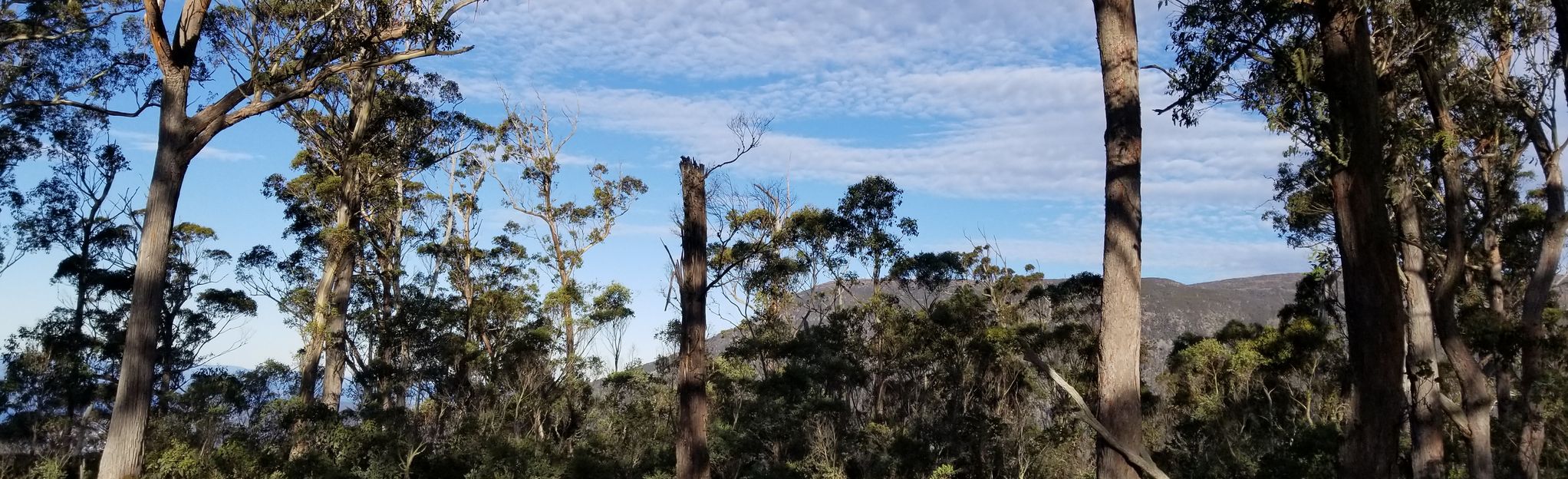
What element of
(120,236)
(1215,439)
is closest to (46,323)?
(120,236)

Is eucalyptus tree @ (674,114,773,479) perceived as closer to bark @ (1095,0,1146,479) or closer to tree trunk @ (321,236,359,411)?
bark @ (1095,0,1146,479)

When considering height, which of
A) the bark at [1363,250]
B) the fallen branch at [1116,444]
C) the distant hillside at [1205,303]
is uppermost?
the distant hillside at [1205,303]

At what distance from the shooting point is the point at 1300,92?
5.34 metres

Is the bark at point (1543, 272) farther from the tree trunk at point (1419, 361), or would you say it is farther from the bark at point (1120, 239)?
the bark at point (1120, 239)

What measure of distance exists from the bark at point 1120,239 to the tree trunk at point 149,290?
9903 mm

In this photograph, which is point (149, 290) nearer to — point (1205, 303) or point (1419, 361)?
point (1419, 361)

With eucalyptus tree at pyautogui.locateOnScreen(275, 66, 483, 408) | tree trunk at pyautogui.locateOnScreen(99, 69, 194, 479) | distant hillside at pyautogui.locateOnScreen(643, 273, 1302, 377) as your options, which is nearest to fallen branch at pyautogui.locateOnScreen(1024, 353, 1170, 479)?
tree trunk at pyautogui.locateOnScreen(99, 69, 194, 479)

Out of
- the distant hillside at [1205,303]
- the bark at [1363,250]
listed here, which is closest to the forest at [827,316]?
the bark at [1363,250]

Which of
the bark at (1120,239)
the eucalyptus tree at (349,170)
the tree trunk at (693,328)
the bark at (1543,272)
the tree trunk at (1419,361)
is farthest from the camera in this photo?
the eucalyptus tree at (349,170)

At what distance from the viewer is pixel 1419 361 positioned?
8.98m

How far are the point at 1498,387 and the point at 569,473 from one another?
15664mm

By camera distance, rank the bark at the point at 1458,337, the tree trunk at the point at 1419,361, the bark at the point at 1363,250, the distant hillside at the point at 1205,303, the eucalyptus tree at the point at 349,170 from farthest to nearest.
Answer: the distant hillside at the point at 1205,303 < the eucalyptus tree at the point at 349,170 < the bark at the point at 1458,337 < the tree trunk at the point at 1419,361 < the bark at the point at 1363,250

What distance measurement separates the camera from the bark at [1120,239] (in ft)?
15.0

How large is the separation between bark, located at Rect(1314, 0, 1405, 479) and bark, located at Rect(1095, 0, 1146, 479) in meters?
0.90
